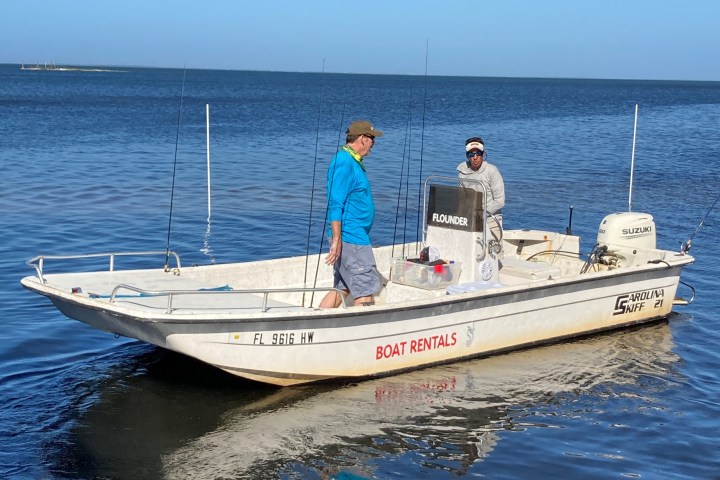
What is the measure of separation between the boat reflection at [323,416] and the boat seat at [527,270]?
36.4 inches

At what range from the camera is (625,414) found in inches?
350

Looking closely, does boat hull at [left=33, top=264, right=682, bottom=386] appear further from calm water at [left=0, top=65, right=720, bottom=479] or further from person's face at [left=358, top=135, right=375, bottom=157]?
person's face at [left=358, top=135, right=375, bottom=157]

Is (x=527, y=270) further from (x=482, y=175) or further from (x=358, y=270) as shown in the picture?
(x=358, y=270)

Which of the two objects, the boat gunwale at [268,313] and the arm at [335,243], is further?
the arm at [335,243]

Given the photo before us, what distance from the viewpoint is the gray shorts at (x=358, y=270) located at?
30.0 ft

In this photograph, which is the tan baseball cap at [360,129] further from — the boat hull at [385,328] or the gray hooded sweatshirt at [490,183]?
the gray hooded sweatshirt at [490,183]

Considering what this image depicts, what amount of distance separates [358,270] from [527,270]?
8.03 ft

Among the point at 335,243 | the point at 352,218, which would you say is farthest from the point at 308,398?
the point at 352,218

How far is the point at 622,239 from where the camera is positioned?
11.9 metres

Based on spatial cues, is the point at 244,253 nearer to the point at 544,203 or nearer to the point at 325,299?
the point at 325,299

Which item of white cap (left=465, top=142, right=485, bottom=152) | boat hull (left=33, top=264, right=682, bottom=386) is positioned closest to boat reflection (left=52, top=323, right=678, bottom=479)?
boat hull (left=33, top=264, right=682, bottom=386)

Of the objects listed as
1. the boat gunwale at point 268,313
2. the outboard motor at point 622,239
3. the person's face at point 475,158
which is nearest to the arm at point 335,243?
the boat gunwale at point 268,313

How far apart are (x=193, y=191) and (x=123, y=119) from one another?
30.0 meters

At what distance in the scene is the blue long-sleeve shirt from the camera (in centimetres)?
873
